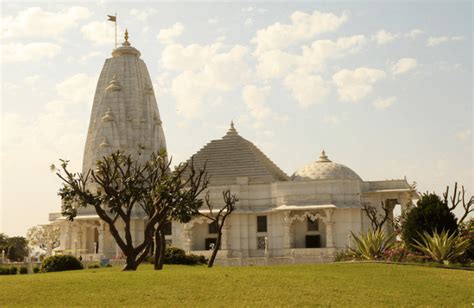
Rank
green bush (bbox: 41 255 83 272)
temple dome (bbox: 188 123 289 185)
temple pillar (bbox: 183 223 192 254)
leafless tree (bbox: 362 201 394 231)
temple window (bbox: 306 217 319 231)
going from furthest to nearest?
temple dome (bbox: 188 123 289 185) < temple window (bbox: 306 217 319 231) < temple pillar (bbox: 183 223 192 254) < leafless tree (bbox: 362 201 394 231) < green bush (bbox: 41 255 83 272)

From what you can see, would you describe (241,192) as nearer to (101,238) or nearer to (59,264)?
(101,238)

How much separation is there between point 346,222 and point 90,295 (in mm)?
42627

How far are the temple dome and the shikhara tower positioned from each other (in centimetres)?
745

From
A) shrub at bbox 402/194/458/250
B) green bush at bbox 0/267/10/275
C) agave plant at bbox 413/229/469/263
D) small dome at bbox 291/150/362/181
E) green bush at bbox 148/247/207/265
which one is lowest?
green bush at bbox 0/267/10/275

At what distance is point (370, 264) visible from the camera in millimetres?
32406

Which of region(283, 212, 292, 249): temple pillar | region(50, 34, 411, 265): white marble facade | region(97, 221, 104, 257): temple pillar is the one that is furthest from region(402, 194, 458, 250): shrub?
region(97, 221, 104, 257): temple pillar

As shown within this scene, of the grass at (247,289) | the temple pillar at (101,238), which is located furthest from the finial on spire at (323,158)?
the grass at (247,289)

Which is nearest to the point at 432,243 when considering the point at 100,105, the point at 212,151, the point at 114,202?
the point at 114,202

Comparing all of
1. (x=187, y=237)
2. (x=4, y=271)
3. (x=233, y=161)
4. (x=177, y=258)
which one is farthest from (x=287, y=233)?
(x=4, y=271)

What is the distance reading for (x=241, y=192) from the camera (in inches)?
2584

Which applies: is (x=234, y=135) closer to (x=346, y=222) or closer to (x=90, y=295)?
(x=346, y=222)

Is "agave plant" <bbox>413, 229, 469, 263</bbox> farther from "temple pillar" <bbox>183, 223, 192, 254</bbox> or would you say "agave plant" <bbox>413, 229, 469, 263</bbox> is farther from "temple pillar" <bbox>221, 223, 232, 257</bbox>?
"temple pillar" <bbox>183, 223, 192, 254</bbox>

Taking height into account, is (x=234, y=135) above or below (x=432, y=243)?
above

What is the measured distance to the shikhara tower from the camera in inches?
2872
